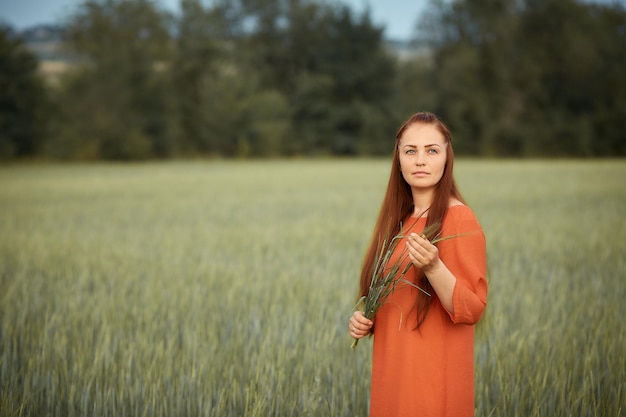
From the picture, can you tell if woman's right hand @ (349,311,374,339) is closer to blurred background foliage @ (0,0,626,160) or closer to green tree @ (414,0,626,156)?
blurred background foliage @ (0,0,626,160)

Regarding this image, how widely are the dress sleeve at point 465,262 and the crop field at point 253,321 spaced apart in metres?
0.39

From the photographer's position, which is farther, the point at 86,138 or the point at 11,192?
the point at 86,138

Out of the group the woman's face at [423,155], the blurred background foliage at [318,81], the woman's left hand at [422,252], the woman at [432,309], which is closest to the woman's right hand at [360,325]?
the woman at [432,309]

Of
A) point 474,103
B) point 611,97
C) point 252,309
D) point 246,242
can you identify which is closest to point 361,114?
point 474,103

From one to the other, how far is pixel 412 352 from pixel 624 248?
4.65m

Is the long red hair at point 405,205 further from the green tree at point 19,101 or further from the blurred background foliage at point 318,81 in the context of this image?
the blurred background foliage at point 318,81

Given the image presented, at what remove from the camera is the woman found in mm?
1341

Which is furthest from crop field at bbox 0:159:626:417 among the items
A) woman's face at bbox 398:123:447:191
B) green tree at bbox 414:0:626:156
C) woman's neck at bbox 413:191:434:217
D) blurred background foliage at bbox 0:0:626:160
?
green tree at bbox 414:0:626:156

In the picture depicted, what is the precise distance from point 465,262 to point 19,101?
31133mm

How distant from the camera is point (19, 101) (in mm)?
27641

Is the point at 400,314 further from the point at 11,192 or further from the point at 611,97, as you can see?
the point at 611,97

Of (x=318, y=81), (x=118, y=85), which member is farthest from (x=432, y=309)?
(x=318, y=81)

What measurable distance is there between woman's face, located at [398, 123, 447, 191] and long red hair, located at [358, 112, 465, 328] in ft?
0.06

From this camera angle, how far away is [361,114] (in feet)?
122
